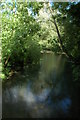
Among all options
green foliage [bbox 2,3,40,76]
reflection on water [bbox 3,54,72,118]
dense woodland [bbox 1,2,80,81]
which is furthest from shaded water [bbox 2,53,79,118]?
green foliage [bbox 2,3,40,76]

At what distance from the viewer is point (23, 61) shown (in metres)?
10.6

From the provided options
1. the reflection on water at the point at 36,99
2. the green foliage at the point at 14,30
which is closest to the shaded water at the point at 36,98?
the reflection on water at the point at 36,99

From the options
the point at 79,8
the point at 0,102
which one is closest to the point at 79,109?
the point at 0,102

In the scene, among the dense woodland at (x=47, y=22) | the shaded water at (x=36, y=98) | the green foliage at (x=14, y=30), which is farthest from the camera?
the green foliage at (x=14, y=30)

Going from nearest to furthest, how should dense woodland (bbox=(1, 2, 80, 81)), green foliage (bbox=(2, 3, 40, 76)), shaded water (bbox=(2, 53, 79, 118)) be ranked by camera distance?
1. shaded water (bbox=(2, 53, 79, 118))
2. dense woodland (bbox=(1, 2, 80, 81))
3. green foliage (bbox=(2, 3, 40, 76))

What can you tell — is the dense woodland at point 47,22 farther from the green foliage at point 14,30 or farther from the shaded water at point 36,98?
the shaded water at point 36,98

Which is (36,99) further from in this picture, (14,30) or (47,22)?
(47,22)

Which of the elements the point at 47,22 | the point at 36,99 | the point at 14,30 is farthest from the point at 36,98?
the point at 47,22

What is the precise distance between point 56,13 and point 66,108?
3.89 m

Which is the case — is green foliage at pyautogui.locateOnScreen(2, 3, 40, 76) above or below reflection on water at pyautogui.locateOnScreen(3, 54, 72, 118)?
above

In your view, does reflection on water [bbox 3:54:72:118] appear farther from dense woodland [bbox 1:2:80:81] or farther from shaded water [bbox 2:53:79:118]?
dense woodland [bbox 1:2:80:81]

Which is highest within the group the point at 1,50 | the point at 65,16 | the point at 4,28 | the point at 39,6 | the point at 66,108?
the point at 39,6

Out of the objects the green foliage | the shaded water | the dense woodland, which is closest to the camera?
the shaded water

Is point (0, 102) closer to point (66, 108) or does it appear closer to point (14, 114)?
point (14, 114)
